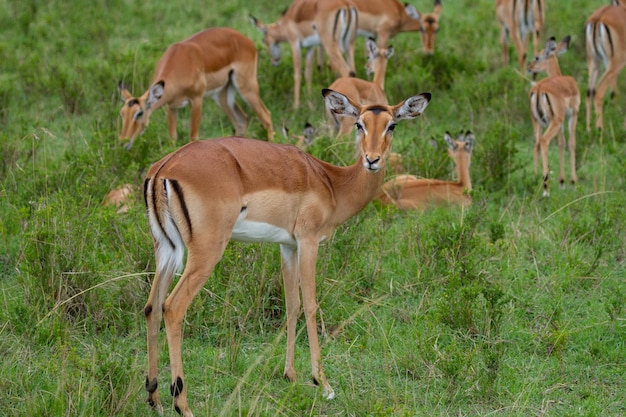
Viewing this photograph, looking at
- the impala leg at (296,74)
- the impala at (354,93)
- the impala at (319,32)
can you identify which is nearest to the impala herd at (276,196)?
the impala at (354,93)

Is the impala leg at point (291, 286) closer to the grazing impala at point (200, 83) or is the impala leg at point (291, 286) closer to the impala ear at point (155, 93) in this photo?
the grazing impala at point (200, 83)

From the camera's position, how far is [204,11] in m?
10.8

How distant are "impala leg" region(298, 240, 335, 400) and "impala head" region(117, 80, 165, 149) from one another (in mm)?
3064

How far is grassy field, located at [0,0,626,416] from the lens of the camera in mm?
4055

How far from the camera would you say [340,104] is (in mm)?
4598

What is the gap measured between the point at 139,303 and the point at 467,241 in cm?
169

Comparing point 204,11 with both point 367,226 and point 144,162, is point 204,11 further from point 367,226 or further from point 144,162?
point 367,226

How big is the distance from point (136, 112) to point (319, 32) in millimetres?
2863

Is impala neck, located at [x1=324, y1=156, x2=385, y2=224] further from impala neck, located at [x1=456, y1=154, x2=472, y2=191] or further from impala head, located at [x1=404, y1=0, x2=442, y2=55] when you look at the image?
impala head, located at [x1=404, y1=0, x2=442, y2=55]

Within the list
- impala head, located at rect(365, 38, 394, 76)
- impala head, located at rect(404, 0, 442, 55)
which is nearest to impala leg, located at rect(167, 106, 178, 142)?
Answer: impala head, located at rect(365, 38, 394, 76)

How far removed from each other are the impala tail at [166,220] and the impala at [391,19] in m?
6.30

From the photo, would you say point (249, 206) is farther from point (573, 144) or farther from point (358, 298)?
point (573, 144)

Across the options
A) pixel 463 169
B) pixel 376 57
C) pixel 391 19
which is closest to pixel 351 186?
pixel 463 169

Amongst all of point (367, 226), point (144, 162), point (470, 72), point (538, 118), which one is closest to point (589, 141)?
point (538, 118)
